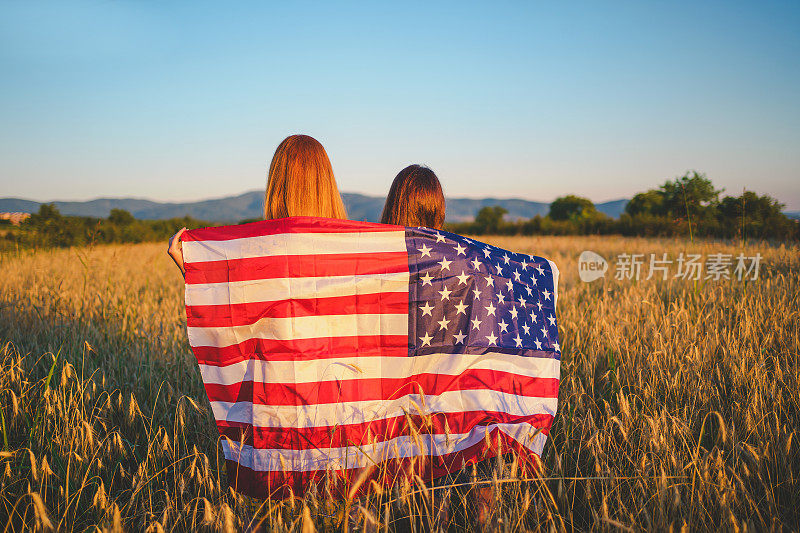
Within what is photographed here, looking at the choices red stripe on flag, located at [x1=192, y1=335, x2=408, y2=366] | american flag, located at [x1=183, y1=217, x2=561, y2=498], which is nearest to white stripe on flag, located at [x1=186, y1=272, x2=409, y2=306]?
american flag, located at [x1=183, y1=217, x2=561, y2=498]

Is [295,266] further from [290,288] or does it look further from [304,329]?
[304,329]

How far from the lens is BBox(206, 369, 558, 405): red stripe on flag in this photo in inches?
87.6

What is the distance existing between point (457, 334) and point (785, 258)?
11.9 m

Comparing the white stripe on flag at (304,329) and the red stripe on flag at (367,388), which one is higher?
the white stripe on flag at (304,329)

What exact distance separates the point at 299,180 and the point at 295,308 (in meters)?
0.87

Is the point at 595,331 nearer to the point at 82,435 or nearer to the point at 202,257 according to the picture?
the point at 202,257

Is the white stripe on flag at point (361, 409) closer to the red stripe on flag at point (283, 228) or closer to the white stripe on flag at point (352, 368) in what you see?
the white stripe on flag at point (352, 368)

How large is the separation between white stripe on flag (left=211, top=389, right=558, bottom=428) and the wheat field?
29cm

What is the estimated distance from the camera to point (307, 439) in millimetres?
2199

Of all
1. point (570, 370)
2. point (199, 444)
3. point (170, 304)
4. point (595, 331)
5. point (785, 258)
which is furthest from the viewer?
point (785, 258)

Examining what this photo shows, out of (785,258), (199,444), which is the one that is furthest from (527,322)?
(785,258)

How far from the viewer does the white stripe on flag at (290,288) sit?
231 cm

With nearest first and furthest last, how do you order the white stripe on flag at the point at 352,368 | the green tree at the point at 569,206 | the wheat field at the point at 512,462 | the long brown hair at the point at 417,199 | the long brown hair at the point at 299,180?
the wheat field at the point at 512,462 < the white stripe on flag at the point at 352,368 < the long brown hair at the point at 299,180 < the long brown hair at the point at 417,199 < the green tree at the point at 569,206

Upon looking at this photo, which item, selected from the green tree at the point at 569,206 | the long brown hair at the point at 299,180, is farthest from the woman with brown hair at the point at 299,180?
the green tree at the point at 569,206
